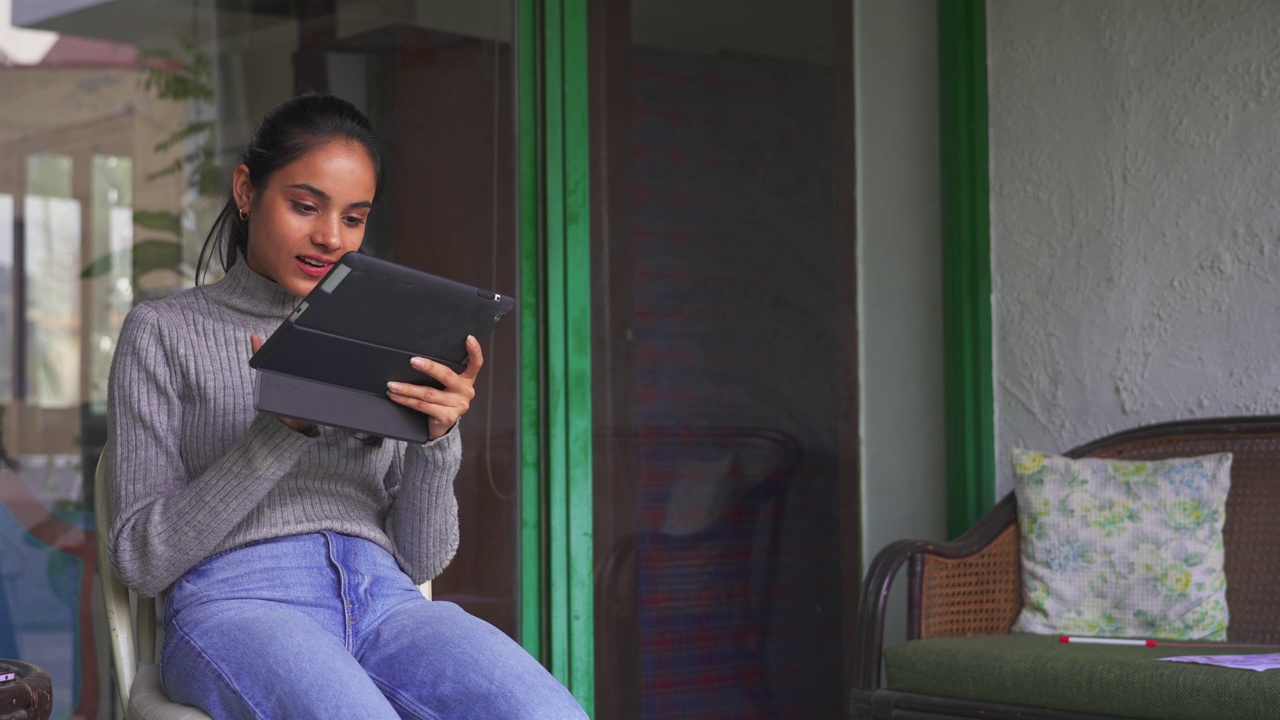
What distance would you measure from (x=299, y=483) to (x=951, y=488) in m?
2.16

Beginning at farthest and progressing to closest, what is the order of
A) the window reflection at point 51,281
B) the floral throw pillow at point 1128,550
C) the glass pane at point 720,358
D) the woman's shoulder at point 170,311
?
the glass pane at point 720,358, the floral throw pillow at point 1128,550, the window reflection at point 51,281, the woman's shoulder at point 170,311

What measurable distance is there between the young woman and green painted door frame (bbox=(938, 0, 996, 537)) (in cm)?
196

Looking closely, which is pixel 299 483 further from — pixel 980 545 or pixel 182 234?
pixel 980 545

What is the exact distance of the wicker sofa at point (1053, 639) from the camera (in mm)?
2246

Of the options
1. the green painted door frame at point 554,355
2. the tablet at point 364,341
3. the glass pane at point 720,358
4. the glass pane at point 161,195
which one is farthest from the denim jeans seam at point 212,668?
the glass pane at point 720,358

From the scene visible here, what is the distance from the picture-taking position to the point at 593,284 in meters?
2.89

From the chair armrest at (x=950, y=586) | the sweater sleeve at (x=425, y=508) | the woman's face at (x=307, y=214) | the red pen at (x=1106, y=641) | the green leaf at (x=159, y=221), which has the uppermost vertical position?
the green leaf at (x=159, y=221)

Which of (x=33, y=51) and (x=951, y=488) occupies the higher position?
(x=33, y=51)

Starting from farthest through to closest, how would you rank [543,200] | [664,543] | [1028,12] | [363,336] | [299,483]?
[1028,12], [664,543], [543,200], [299,483], [363,336]

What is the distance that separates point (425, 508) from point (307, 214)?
1.30 feet

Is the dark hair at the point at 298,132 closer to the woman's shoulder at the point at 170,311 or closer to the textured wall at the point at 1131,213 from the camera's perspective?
the woman's shoulder at the point at 170,311

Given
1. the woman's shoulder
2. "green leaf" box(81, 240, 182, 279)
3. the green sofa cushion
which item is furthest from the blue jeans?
the green sofa cushion

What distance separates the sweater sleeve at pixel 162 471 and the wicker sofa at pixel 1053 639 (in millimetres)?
1469

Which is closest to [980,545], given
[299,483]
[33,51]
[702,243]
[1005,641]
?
[1005,641]
